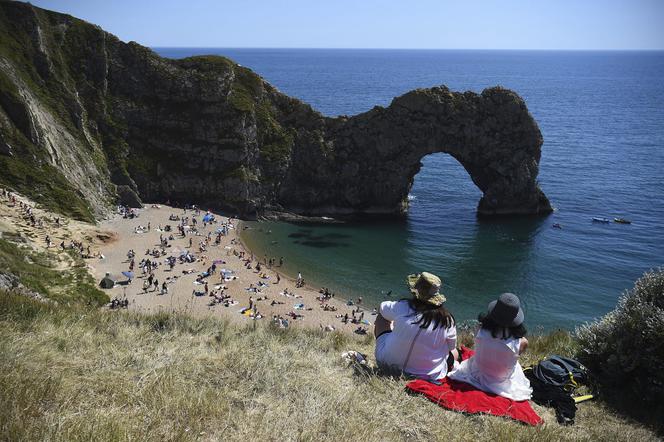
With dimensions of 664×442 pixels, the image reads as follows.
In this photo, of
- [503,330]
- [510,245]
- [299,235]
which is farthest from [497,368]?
[510,245]

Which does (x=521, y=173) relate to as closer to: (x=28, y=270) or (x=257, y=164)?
(x=257, y=164)

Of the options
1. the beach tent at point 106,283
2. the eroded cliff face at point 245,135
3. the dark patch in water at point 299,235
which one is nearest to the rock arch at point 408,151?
the eroded cliff face at point 245,135

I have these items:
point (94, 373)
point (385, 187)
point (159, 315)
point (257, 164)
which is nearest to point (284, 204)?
point (257, 164)

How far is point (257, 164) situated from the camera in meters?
58.1

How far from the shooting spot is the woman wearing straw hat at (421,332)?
7.96m

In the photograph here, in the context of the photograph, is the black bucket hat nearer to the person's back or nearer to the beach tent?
the person's back

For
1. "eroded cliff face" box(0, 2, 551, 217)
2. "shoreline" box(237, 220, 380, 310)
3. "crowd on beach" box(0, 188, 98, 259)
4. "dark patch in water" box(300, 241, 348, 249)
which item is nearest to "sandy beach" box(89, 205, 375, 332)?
"shoreline" box(237, 220, 380, 310)

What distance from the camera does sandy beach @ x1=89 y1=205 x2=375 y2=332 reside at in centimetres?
3625

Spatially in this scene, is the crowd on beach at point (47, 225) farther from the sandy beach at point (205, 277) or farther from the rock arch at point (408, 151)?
the rock arch at point (408, 151)

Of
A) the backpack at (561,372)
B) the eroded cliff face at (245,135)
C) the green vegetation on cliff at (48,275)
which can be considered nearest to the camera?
the backpack at (561,372)

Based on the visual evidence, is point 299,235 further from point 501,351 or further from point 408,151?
point 501,351

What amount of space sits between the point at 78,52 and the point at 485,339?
6193 centimetres

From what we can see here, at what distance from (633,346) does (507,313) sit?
3.58m

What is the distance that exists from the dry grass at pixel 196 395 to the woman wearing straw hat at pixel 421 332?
47 cm
